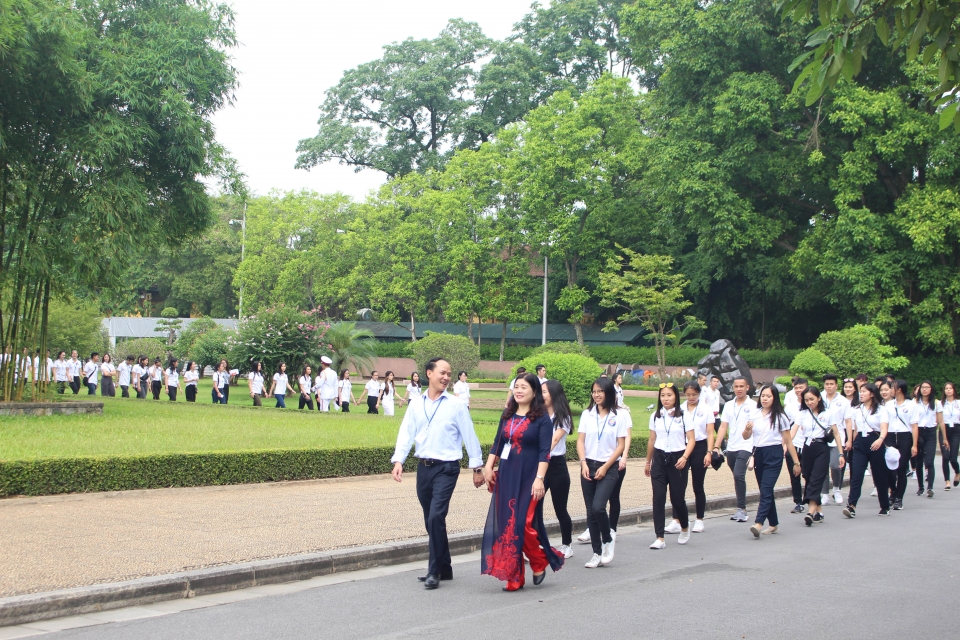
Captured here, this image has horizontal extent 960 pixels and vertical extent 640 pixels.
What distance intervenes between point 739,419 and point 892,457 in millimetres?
3138

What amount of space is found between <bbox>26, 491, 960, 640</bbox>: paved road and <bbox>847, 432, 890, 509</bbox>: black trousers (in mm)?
2794

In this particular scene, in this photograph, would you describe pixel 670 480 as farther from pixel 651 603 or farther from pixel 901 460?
pixel 901 460

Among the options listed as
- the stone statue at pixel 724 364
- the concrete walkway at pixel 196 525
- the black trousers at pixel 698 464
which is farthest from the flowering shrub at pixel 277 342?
the black trousers at pixel 698 464

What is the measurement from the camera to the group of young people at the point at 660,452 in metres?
7.30

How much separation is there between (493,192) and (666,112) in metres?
14.2

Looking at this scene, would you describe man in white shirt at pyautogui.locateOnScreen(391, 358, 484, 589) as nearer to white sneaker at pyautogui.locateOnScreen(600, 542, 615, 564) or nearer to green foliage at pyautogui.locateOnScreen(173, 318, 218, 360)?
white sneaker at pyautogui.locateOnScreen(600, 542, 615, 564)

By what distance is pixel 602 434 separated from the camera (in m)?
8.61

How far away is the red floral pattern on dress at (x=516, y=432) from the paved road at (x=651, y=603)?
1142 mm

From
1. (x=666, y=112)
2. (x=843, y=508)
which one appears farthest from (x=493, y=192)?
(x=843, y=508)

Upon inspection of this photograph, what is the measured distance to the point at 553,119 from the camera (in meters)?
46.7

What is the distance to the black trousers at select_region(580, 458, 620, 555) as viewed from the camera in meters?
8.28

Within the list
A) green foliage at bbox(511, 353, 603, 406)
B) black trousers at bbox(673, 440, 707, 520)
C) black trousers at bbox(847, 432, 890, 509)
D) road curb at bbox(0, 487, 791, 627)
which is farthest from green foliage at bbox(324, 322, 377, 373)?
road curb at bbox(0, 487, 791, 627)

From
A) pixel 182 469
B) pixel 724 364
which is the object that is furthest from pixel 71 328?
pixel 182 469

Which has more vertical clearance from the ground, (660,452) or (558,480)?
(660,452)
